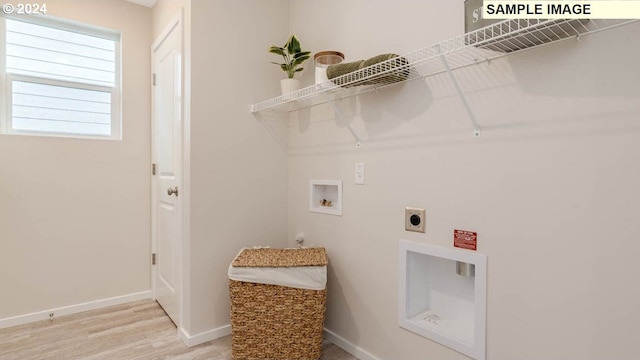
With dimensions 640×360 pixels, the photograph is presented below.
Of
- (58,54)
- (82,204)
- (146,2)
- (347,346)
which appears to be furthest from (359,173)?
(58,54)

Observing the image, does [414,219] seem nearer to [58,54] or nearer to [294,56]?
[294,56]

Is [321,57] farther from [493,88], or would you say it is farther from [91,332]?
[91,332]

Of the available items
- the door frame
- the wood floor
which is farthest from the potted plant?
the wood floor

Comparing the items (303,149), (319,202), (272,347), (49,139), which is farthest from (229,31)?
(272,347)

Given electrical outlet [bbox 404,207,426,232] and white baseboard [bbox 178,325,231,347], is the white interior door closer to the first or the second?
white baseboard [bbox 178,325,231,347]

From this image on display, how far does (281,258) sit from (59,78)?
2.19 meters

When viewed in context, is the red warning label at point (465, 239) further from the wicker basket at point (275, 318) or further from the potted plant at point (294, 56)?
the potted plant at point (294, 56)

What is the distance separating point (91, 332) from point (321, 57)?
90.3 inches

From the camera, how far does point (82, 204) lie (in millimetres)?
2492

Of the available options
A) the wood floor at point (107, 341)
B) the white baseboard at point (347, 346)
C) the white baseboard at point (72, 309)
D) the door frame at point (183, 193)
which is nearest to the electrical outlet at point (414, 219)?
the white baseboard at point (347, 346)

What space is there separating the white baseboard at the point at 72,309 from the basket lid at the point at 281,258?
1398 millimetres

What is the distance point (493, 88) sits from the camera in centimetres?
130

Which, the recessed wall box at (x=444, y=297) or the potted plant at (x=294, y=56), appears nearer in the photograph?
the recessed wall box at (x=444, y=297)

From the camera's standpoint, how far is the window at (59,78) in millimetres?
2287
